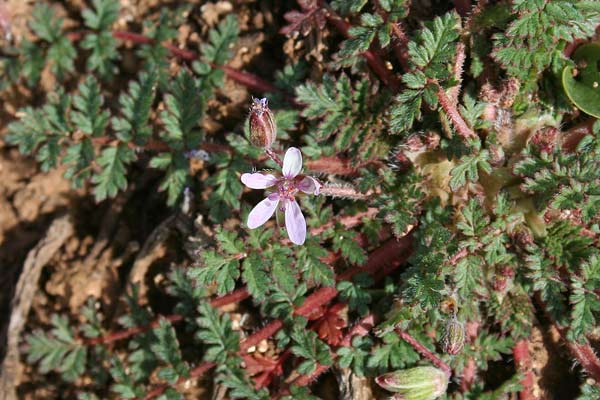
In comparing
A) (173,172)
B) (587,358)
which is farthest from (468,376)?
(173,172)

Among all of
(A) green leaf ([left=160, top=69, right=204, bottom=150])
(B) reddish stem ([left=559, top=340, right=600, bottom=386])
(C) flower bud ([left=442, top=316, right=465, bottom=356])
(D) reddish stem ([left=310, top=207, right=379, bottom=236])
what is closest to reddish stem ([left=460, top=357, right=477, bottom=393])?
(C) flower bud ([left=442, top=316, right=465, bottom=356])

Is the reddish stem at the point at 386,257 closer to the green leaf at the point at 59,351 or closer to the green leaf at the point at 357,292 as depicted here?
the green leaf at the point at 357,292

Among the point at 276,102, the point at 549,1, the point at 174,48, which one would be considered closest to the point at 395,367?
the point at 276,102

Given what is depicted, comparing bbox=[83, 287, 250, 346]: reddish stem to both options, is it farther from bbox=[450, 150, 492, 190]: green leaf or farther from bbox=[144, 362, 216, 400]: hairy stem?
bbox=[450, 150, 492, 190]: green leaf

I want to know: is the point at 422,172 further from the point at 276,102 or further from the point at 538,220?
the point at 276,102

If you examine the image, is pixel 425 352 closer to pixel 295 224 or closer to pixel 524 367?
pixel 524 367

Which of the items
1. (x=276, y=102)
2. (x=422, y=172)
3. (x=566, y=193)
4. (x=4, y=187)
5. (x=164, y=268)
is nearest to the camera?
(x=566, y=193)
